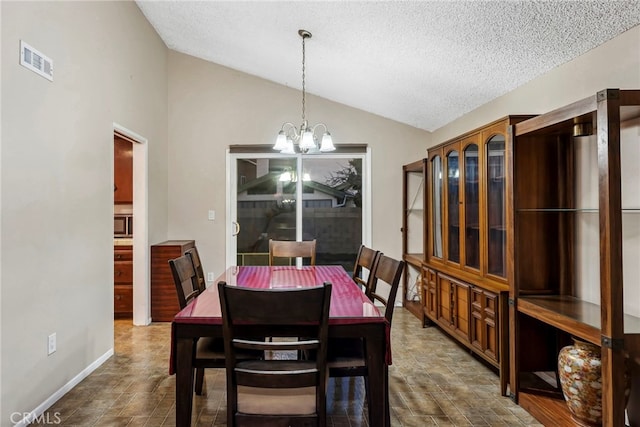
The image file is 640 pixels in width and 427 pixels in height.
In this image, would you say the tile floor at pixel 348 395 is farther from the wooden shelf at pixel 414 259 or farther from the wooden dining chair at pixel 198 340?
the wooden shelf at pixel 414 259

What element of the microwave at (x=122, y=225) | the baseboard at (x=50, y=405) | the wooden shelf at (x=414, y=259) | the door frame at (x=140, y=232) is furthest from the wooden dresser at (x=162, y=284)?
the wooden shelf at (x=414, y=259)

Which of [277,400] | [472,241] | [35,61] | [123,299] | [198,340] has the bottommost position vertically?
[123,299]

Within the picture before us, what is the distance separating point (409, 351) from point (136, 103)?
3587 mm

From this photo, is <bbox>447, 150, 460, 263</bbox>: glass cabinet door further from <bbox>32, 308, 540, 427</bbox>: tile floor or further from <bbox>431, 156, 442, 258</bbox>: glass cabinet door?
<bbox>32, 308, 540, 427</bbox>: tile floor

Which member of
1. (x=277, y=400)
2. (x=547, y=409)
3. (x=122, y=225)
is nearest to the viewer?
(x=277, y=400)

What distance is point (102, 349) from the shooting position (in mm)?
2973

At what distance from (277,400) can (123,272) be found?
3.23 meters

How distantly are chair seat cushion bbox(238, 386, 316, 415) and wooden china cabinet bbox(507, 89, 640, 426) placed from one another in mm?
1343

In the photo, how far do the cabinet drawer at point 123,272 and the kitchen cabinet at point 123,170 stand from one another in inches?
30.4

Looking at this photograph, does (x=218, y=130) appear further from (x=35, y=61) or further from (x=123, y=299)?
(x=35, y=61)

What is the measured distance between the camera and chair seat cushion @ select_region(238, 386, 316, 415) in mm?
1451

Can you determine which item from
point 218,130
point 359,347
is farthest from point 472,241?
point 218,130

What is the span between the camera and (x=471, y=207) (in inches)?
116

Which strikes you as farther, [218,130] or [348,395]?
[218,130]
